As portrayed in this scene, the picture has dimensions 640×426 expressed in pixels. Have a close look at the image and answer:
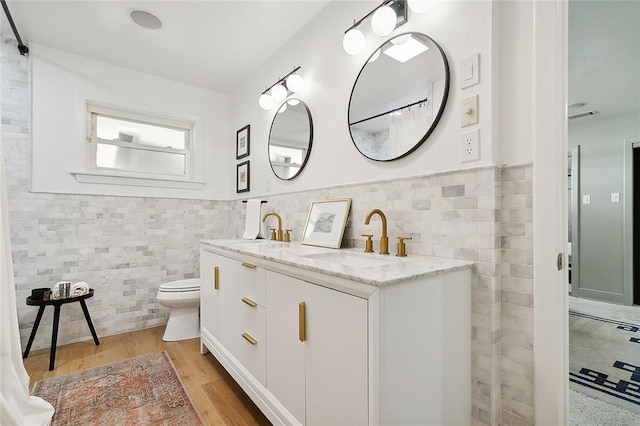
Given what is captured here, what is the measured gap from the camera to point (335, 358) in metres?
0.99

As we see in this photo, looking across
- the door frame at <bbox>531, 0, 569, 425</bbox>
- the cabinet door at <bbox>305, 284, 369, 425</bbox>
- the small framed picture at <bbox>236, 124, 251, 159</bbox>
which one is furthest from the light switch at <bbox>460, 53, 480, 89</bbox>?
the small framed picture at <bbox>236, 124, 251, 159</bbox>

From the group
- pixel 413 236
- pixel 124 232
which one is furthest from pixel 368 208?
pixel 124 232

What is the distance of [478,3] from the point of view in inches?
46.7

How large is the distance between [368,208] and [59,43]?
2.80 meters

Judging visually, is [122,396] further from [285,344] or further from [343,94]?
[343,94]

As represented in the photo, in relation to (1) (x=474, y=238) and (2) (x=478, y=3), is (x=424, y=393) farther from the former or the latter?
(2) (x=478, y=3)

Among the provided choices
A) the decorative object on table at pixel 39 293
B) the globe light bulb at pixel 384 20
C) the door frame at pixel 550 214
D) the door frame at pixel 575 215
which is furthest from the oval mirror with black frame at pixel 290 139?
the door frame at pixel 575 215

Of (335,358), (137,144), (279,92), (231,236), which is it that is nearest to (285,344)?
(335,358)

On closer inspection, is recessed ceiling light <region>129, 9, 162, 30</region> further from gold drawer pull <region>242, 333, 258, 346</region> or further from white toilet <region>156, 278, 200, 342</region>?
gold drawer pull <region>242, 333, 258, 346</region>

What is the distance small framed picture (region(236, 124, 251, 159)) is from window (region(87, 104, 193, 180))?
528 mm

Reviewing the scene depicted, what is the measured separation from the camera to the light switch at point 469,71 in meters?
1.18

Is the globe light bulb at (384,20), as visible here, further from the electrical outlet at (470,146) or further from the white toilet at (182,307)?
the white toilet at (182,307)

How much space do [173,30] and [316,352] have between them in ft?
8.00

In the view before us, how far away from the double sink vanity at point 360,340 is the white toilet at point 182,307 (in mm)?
1189
